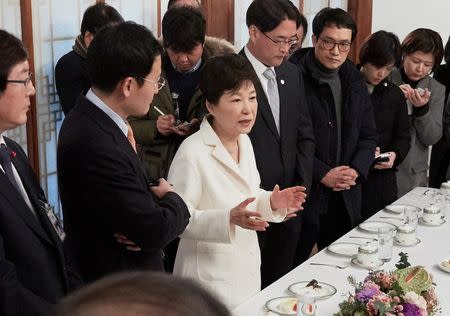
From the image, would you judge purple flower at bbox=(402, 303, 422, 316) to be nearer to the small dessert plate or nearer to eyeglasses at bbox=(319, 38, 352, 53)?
the small dessert plate

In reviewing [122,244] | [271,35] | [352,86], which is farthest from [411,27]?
[122,244]

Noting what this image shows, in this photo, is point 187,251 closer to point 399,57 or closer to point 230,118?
point 230,118

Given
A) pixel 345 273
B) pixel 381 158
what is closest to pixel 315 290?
pixel 345 273

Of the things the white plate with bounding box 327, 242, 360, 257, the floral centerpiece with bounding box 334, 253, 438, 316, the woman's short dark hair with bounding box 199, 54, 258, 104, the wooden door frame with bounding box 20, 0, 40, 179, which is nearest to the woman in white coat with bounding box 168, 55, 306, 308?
the woman's short dark hair with bounding box 199, 54, 258, 104

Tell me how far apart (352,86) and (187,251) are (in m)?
1.33

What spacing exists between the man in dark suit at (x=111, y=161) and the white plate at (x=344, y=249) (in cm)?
80

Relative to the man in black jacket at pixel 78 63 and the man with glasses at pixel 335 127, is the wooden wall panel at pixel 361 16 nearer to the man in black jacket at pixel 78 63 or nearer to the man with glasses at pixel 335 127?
the man with glasses at pixel 335 127

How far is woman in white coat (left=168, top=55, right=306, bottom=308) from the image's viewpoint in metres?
2.30

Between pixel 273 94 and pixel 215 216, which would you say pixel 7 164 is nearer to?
pixel 215 216

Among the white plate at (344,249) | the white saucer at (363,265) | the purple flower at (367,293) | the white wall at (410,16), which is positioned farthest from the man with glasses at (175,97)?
the white wall at (410,16)

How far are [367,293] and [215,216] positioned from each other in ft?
2.02

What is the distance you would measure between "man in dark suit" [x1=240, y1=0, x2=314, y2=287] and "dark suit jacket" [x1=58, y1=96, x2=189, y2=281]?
98 centimetres

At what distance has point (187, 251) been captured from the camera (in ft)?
7.75

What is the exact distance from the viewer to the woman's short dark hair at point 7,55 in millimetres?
1696
